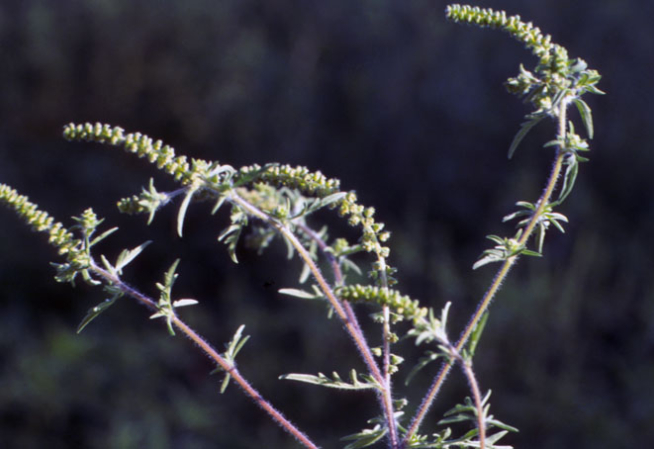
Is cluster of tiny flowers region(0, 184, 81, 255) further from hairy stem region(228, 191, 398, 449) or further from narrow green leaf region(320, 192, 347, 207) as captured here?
narrow green leaf region(320, 192, 347, 207)

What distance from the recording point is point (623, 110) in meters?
7.33

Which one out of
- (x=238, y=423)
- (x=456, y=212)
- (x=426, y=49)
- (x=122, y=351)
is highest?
(x=426, y=49)

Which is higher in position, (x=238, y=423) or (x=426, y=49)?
(x=426, y=49)

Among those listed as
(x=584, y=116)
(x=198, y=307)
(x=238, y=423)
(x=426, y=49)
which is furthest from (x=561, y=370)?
(x=584, y=116)

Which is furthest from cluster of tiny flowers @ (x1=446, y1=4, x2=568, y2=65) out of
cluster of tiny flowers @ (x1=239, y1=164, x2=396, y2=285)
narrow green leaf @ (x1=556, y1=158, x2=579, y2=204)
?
cluster of tiny flowers @ (x1=239, y1=164, x2=396, y2=285)

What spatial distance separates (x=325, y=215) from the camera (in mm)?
7449

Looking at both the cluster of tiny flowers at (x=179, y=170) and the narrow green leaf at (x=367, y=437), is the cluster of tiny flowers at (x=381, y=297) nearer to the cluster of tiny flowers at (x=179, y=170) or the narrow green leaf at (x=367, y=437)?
the cluster of tiny flowers at (x=179, y=170)

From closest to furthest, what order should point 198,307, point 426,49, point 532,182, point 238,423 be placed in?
point 238,423 < point 532,182 < point 198,307 < point 426,49

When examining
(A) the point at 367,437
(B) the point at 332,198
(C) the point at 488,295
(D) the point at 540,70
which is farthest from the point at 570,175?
(A) the point at 367,437

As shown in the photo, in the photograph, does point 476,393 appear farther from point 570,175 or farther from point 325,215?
point 325,215

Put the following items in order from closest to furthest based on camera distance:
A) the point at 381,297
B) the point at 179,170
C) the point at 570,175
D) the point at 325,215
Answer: the point at 381,297 → the point at 179,170 → the point at 570,175 → the point at 325,215

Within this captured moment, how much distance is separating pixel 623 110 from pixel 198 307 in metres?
4.84

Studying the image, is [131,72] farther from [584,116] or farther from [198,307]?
[584,116]

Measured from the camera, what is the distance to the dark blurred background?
579cm
